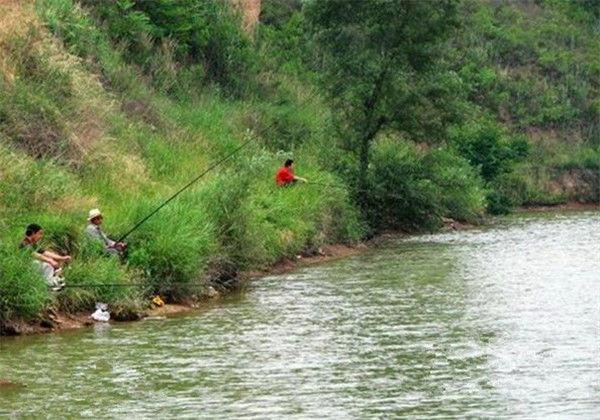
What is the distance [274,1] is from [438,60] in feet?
58.0

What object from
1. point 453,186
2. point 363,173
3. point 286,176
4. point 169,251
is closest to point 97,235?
point 169,251

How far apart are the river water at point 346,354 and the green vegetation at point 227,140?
3.19 ft

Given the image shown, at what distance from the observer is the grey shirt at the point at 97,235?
2194 cm

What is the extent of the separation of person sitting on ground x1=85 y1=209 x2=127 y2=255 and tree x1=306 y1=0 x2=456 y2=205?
14.4 metres

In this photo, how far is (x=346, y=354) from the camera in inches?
699

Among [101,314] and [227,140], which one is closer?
[101,314]

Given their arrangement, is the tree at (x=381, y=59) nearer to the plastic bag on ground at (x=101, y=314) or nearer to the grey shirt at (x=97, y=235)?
the grey shirt at (x=97, y=235)

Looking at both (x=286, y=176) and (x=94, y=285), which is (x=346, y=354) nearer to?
(x=94, y=285)

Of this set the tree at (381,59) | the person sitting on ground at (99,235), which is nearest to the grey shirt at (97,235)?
the person sitting on ground at (99,235)

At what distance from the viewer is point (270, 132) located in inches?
1519

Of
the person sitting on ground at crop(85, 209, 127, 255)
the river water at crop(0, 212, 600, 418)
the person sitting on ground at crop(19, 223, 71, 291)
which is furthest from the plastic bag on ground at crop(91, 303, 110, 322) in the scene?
the person sitting on ground at crop(85, 209, 127, 255)

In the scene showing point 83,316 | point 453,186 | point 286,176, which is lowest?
point 453,186

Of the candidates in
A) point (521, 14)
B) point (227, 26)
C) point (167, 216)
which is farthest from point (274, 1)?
point (167, 216)

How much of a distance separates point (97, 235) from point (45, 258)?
1.91m
